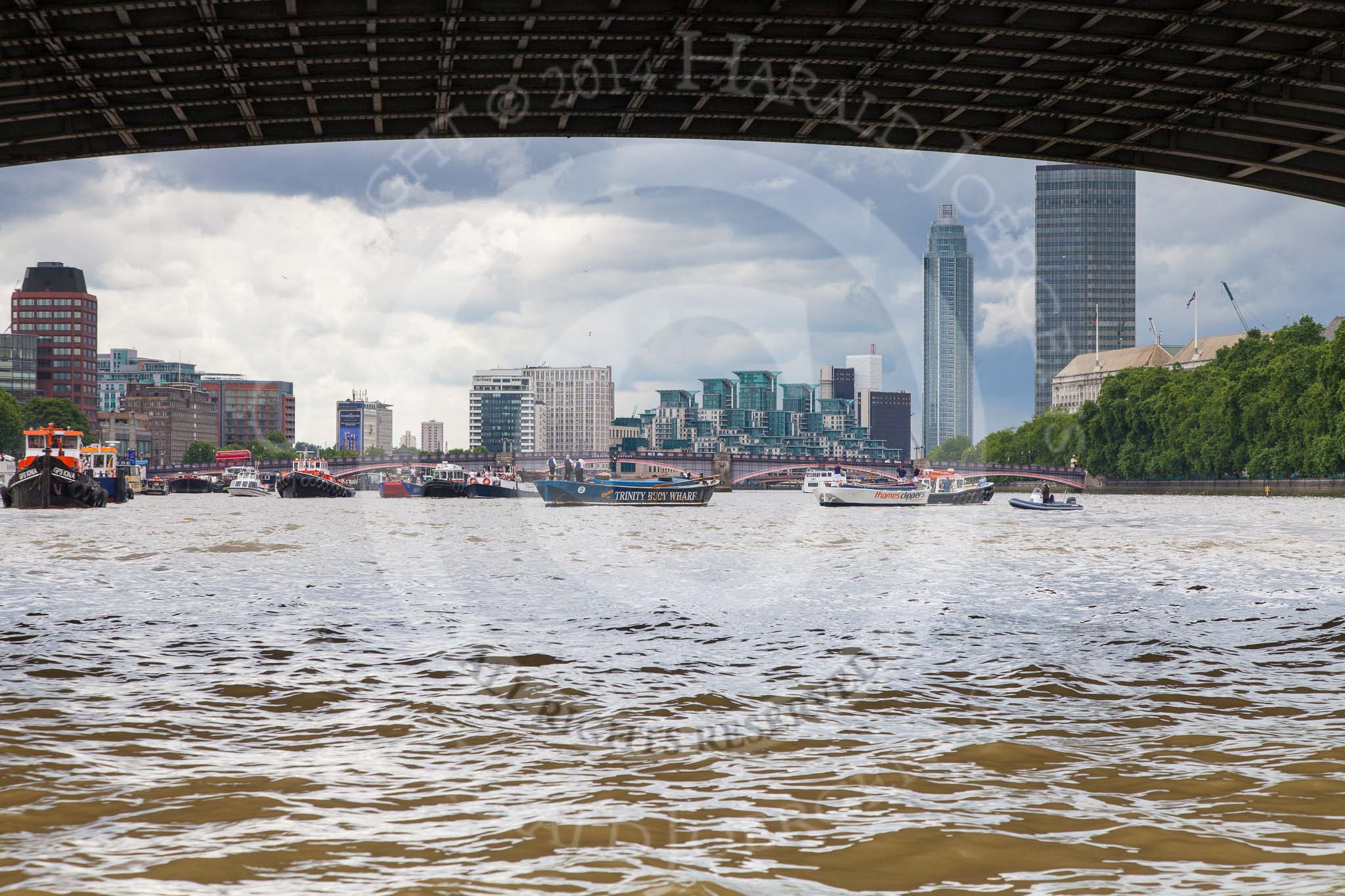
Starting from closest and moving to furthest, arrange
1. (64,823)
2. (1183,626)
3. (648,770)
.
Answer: (64,823) → (648,770) → (1183,626)

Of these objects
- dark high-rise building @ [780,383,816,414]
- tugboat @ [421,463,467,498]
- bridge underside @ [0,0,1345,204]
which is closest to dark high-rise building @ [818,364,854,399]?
dark high-rise building @ [780,383,816,414]

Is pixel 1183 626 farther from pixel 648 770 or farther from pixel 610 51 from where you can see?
pixel 610 51

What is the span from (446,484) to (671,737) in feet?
439

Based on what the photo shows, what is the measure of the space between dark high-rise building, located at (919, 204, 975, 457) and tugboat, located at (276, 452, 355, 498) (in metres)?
78.5

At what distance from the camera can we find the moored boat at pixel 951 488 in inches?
4690

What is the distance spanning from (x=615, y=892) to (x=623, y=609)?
1650cm

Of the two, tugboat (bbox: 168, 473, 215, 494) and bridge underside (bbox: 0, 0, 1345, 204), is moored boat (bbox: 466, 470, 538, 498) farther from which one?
bridge underside (bbox: 0, 0, 1345, 204)

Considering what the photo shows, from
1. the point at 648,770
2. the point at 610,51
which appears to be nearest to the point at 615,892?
the point at 648,770

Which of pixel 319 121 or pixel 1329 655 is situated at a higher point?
pixel 319 121

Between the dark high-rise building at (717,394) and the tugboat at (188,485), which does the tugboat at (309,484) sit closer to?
the tugboat at (188,485)

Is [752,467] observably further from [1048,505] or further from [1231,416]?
[1048,505]

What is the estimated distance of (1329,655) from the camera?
17312mm

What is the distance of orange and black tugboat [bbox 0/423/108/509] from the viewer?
8494 centimetres

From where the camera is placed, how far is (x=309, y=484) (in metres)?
136
